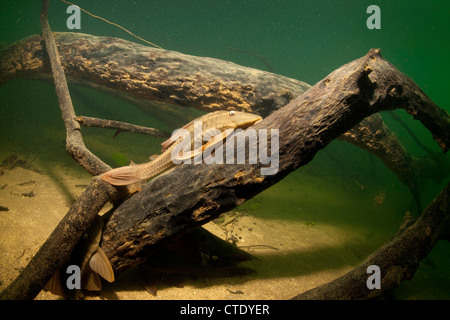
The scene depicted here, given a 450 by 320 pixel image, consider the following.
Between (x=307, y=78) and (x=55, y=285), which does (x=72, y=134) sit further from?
(x=307, y=78)

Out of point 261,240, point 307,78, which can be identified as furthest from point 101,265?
point 307,78

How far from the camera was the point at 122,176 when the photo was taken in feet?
6.68

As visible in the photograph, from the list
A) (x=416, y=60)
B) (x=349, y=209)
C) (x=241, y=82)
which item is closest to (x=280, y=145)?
(x=241, y=82)

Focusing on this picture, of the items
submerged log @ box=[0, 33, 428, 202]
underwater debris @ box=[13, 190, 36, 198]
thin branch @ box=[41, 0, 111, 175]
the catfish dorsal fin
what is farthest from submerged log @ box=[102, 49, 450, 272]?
underwater debris @ box=[13, 190, 36, 198]

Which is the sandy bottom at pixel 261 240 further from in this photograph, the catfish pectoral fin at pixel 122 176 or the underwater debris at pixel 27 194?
the catfish pectoral fin at pixel 122 176

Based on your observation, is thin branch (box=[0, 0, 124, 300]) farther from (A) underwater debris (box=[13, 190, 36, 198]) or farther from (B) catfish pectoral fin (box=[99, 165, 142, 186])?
(A) underwater debris (box=[13, 190, 36, 198])

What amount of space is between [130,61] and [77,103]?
27.8 ft

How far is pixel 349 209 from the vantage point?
21.7 ft

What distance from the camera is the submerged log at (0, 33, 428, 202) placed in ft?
13.6

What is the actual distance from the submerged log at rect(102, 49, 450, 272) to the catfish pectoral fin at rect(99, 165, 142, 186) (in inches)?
7.0

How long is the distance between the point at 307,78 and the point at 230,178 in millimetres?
62697

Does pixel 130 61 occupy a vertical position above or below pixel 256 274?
above

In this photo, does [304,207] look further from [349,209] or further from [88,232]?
[88,232]

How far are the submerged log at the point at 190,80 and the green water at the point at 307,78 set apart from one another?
177 centimetres
